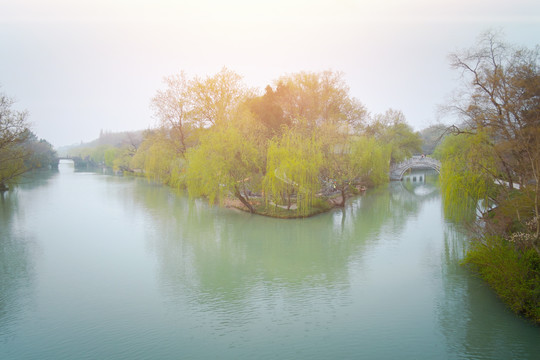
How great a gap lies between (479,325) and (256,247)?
8.92 metres

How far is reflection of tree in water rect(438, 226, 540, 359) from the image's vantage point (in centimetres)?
800

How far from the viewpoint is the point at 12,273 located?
1271 cm

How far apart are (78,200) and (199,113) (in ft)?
38.5

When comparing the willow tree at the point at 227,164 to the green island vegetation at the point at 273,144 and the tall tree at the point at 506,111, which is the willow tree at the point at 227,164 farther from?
the tall tree at the point at 506,111

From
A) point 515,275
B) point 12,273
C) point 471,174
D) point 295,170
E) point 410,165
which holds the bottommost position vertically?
point 12,273

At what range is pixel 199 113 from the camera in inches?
1262

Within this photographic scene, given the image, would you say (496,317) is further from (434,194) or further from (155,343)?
(434,194)

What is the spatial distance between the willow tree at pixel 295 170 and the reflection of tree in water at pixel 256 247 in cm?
149

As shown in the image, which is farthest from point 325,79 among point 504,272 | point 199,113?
point 504,272

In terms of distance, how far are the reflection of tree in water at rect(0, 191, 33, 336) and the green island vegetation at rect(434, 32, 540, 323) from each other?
11834mm

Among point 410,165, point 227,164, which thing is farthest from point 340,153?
point 410,165

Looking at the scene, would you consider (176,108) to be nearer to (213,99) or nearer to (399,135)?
(213,99)

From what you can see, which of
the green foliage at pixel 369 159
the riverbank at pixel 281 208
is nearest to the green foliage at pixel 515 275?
the riverbank at pixel 281 208

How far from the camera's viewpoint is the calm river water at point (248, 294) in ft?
27.0
